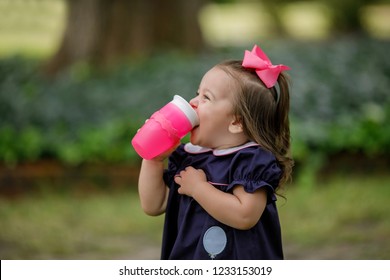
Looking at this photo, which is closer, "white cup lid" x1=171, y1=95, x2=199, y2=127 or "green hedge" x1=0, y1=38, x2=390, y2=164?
"white cup lid" x1=171, y1=95, x2=199, y2=127

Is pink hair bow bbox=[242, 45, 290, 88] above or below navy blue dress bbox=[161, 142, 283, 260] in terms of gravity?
above

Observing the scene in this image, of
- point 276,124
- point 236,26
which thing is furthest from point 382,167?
point 236,26

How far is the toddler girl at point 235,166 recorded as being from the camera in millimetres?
2434

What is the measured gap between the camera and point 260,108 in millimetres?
2512

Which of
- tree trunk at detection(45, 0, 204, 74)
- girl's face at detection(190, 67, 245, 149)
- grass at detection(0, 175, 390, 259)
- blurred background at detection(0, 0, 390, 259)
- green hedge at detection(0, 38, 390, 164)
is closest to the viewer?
girl's face at detection(190, 67, 245, 149)

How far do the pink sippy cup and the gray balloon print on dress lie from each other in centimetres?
35

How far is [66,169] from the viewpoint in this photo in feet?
17.4

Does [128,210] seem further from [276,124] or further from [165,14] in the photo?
[165,14]

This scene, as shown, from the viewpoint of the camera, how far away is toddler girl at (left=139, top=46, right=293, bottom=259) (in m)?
2.43

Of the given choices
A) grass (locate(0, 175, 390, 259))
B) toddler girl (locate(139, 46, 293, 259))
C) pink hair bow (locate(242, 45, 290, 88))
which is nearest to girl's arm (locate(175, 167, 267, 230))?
toddler girl (locate(139, 46, 293, 259))

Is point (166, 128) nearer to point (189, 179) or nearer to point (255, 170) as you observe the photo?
point (189, 179)

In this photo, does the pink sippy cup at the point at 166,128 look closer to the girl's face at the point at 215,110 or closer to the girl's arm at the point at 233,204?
the girl's face at the point at 215,110

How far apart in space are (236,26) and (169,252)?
1574 cm

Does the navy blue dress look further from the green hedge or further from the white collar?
the green hedge
